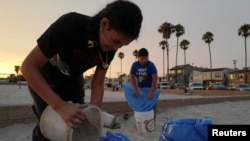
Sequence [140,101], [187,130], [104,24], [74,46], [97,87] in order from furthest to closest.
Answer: [140,101]
[187,130]
[97,87]
[74,46]
[104,24]

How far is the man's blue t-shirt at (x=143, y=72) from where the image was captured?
5703 mm

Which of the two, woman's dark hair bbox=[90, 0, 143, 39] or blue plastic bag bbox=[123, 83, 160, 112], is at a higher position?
woman's dark hair bbox=[90, 0, 143, 39]

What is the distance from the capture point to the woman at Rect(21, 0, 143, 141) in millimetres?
1838

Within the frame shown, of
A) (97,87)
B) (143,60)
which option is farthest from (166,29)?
(97,87)

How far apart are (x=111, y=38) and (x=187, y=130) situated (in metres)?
1.26

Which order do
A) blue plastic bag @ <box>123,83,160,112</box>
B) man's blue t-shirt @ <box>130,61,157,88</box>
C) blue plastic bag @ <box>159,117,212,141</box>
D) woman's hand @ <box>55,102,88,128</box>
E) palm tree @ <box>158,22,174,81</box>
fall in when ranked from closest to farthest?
woman's hand @ <box>55,102,88,128</box> → blue plastic bag @ <box>159,117,212,141</box> → blue plastic bag @ <box>123,83,160,112</box> → man's blue t-shirt @ <box>130,61,157,88</box> → palm tree @ <box>158,22,174,81</box>

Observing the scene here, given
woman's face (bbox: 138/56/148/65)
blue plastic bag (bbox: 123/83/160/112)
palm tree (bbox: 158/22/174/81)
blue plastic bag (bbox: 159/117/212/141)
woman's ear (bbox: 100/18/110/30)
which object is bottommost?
blue plastic bag (bbox: 159/117/212/141)

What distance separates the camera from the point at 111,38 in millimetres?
1890

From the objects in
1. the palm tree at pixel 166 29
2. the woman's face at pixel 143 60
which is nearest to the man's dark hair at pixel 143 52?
the woman's face at pixel 143 60

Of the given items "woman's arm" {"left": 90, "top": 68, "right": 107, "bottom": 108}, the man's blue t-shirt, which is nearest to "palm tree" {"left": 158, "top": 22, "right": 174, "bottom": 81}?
the man's blue t-shirt

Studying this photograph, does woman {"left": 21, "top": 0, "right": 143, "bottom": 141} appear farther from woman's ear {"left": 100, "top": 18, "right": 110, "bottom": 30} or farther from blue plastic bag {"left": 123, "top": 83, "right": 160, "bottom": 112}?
blue plastic bag {"left": 123, "top": 83, "right": 160, "bottom": 112}

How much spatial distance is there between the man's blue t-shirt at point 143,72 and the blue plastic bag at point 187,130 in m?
2.81

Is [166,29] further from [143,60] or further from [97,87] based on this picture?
[97,87]

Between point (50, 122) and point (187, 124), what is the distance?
53.4 inches
